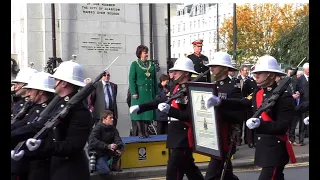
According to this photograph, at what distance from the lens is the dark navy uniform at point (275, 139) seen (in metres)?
6.67

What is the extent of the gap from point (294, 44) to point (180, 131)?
Result: 164ft

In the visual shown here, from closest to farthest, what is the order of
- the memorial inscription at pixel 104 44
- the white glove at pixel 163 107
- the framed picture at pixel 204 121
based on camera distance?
the framed picture at pixel 204 121
the white glove at pixel 163 107
the memorial inscription at pixel 104 44

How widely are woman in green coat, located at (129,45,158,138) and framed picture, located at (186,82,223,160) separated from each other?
15.6 feet

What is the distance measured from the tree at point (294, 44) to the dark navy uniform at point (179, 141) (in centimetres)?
4377

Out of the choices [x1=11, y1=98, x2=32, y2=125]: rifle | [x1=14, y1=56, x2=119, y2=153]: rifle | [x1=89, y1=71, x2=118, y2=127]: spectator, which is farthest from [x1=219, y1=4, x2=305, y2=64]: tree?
[x1=14, y1=56, x2=119, y2=153]: rifle

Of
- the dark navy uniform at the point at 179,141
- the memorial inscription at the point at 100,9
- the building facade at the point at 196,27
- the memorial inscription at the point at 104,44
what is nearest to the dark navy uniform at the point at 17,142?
the dark navy uniform at the point at 179,141

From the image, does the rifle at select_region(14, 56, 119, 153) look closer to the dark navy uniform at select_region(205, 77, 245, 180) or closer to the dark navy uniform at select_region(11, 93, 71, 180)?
the dark navy uniform at select_region(11, 93, 71, 180)

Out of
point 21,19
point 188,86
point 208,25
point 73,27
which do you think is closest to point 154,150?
point 188,86

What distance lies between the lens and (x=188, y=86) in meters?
7.80

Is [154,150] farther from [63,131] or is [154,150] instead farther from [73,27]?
[63,131]

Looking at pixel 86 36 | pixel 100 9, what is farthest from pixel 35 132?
pixel 100 9

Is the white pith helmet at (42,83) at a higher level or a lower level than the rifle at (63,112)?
higher

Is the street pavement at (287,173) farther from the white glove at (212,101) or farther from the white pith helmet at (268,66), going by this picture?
the white pith helmet at (268,66)

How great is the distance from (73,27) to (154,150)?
4402mm
